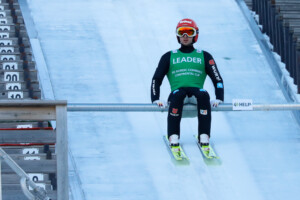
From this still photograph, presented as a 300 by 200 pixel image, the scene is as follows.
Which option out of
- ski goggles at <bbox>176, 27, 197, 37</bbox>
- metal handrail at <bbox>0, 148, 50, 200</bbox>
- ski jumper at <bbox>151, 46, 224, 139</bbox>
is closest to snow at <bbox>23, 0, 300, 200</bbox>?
ski jumper at <bbox>151, 46, 224, 139</bbox>

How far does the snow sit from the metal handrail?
206 centimetres

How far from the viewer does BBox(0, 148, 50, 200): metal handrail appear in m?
6.04

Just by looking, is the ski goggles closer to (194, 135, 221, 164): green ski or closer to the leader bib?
the leader bib

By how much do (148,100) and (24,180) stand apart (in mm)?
4197

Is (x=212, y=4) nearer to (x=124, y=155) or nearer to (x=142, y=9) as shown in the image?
(x=142, y=9)

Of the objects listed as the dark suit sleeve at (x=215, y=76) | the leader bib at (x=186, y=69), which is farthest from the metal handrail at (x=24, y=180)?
the dark suit sleeve at (x=215, y=76)

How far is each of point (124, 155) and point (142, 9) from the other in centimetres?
379

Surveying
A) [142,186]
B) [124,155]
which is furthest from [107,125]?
[142,186]

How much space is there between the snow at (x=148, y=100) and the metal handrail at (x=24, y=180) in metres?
2.06

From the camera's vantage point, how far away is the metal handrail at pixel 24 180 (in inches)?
238

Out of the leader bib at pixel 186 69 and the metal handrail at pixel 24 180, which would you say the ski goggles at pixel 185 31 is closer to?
the leader bib at pixel 186 69

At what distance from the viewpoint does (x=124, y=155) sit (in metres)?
9.11

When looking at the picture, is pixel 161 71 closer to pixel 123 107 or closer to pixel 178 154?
pixel 123 107

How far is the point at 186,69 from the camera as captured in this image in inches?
355
